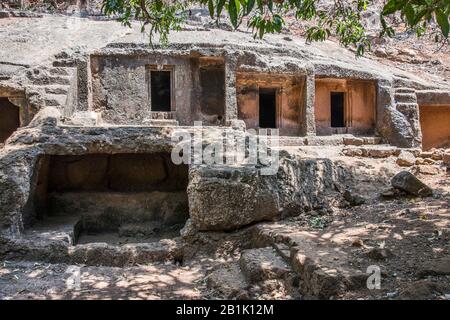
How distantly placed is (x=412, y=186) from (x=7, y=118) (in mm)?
9872

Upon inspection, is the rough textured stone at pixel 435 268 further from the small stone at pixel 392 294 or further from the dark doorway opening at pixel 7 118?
the dark doorway opening at pixel 7 118

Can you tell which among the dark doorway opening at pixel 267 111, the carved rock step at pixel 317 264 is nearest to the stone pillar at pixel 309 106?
the dark doorway opening at pixel 267 111

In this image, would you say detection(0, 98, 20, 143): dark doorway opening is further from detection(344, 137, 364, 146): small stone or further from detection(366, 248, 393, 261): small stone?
detection(366, 248, 393, 261): small stone

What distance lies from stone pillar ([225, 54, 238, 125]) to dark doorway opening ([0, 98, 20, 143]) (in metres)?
5.62

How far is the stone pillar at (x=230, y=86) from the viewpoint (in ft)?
33.5

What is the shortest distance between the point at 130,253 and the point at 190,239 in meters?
0.79

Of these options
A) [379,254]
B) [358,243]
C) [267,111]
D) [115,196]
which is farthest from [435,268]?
[267,111]

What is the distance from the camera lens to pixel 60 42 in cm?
1078

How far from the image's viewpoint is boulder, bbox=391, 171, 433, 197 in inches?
228

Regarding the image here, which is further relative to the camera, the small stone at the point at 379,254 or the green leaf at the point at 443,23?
the small stone at the point at 379,254

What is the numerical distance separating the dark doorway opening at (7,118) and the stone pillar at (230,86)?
5620 millimetres

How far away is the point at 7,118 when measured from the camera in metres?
10.2

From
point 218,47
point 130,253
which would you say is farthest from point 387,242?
point 218,47

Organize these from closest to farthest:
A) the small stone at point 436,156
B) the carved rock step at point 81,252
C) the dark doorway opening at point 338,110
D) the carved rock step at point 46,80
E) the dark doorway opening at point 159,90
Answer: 1. the carved rock step at point 81,252
2. the carved rock step at point 46,80
3. the small stone at point 436,156
4. the dark doorway opening at point 159,90
5. the dark doorway opening at point 338,110
